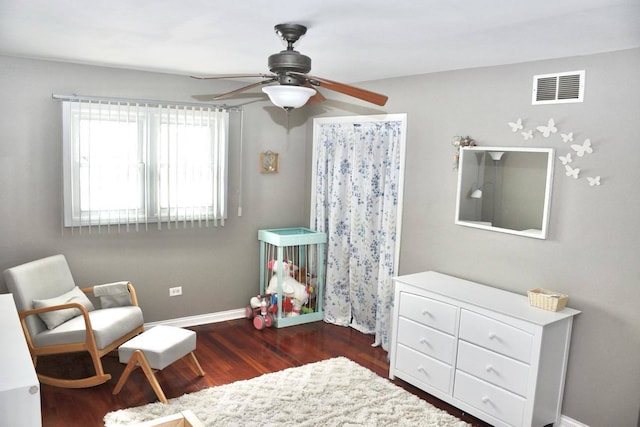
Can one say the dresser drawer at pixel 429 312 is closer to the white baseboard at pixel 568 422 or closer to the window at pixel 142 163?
the white baseboard at pixel 568 422

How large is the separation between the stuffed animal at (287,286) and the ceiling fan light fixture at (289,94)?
246 centimetres

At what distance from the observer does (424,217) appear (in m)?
4.21

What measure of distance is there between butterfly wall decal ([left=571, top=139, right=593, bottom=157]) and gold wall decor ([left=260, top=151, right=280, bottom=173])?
2.92 meters

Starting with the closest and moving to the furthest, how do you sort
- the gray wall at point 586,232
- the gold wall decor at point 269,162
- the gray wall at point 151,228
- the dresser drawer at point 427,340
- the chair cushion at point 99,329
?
the gray wall at point 586,232
the dresser drawer at point 427,340
the chair cushion at point 99,329
the gray wall at point 151,228
the gold wall decor at point 269,162

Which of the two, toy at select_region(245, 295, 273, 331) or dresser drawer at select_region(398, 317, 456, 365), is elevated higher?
dresser drawer at select_region(398, 317, 456, 365)

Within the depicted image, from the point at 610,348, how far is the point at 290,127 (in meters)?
3.51

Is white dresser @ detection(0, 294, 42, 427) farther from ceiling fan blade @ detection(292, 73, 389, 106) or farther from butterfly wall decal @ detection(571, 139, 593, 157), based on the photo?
butterfly wall decal @ detection(571, 139, 593, 157)

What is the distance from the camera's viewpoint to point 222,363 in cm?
413

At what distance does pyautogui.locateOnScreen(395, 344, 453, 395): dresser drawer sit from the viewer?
11.5 ft

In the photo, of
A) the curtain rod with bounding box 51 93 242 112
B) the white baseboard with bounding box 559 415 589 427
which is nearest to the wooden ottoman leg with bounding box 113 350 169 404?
the curtain rod with bounding box 51 93 242 112

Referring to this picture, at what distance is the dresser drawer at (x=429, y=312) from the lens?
3.44m

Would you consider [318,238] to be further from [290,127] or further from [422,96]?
[422,96]

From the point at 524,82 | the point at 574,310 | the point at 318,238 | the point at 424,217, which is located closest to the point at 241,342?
the point at 318,238

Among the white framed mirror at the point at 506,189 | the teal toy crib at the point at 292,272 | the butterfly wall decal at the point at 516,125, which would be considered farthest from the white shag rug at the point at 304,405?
the butterfly wall decal at the point at 516,125
